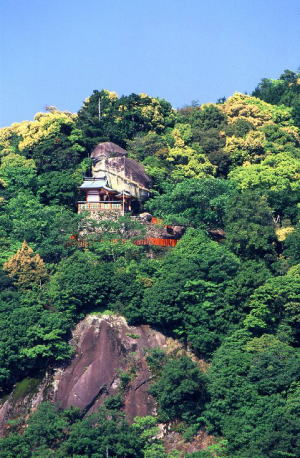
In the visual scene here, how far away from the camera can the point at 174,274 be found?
4956 centimetres

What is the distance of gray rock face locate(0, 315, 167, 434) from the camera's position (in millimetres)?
45844

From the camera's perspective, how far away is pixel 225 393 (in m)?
44.5

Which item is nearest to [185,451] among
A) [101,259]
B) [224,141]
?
[101,259]

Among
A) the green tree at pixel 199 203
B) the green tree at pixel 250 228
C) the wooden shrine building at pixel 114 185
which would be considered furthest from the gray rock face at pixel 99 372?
the wooden shrine building at pixel 114 185

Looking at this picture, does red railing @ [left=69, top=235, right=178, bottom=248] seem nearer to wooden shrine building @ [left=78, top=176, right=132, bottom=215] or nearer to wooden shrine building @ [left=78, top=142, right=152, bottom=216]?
wooden shrine building @ [left=78, top=142, right=152, bottom=216]

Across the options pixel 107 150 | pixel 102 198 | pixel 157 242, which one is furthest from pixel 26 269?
pixel 107 150

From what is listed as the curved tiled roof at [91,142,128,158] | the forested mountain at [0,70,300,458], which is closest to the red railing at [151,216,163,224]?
the forested mountain at [0,70,300,458]

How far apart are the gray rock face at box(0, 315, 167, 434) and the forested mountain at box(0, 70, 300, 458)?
48cm

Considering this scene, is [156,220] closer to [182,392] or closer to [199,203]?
[199,203]

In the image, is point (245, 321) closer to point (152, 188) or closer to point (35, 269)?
point (35, 269)

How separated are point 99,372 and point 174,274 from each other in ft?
18.9

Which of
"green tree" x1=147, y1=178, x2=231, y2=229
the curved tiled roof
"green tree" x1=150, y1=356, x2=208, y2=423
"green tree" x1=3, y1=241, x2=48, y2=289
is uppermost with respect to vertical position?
the curved tiled roof

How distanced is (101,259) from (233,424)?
11915mm

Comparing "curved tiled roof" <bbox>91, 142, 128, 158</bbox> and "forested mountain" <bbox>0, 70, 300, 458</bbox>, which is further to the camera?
"curved tiled roof" <bbox>91, 142, 128, 158</bbox>
